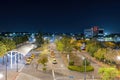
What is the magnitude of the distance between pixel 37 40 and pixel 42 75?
6589 centimetres

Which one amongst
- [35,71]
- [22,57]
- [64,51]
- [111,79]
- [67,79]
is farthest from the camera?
[64,51]

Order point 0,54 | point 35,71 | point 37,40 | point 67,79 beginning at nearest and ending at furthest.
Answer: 1. point 67,79
2. point 35,71
3. point 0,54
4. point 37,40

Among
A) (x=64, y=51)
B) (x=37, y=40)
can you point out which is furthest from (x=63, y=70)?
(x=37, y=40)

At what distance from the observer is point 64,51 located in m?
75.9

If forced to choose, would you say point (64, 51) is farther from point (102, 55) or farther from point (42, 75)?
point (42, 75)

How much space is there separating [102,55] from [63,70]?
36.8 ft

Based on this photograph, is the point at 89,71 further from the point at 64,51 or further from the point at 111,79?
the point at 64,51

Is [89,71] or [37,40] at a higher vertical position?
[37,40]

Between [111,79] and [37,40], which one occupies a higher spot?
[37,40]

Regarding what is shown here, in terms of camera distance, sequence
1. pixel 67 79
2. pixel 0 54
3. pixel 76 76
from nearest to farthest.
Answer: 1. pixel 67 79
2. pixel 76 76
3. pixel 0 54

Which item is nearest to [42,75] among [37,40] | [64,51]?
[64,51]

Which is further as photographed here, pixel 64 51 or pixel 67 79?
pixel 64 51

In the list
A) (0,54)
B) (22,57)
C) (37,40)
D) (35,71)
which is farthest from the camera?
(37,40)

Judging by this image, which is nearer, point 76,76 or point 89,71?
point 76,76
